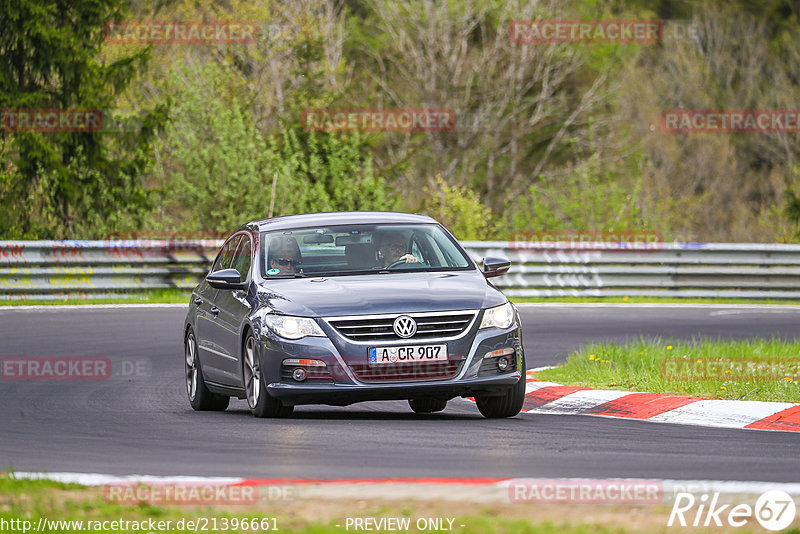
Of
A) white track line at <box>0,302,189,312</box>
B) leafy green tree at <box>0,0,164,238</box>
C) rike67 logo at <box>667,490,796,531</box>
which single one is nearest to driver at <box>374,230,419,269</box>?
rike67 logo at <box>667,490,796,531</box>

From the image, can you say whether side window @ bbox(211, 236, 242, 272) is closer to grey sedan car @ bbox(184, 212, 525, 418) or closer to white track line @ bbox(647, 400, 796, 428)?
grey sedan car @ bbox(184, 212, 525, 418)

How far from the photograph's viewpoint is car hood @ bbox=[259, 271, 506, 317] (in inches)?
414

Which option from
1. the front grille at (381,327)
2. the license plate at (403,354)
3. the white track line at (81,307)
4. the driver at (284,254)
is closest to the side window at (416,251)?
the driver at (284,254)

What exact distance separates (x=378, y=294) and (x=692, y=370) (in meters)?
3.89

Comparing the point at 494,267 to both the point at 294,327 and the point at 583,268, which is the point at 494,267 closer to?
the point at 294,327

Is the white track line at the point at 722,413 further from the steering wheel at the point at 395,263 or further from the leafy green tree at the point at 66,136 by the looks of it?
the leafy green tree at the point at 66,136

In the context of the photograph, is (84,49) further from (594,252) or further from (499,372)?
(499,372)

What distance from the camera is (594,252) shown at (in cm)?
2538

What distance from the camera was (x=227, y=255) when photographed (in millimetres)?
13156

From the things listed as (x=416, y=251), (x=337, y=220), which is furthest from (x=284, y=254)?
(x=416, y=251)

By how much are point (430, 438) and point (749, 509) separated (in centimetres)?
338

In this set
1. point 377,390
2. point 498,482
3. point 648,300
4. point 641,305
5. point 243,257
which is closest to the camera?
point 498,482

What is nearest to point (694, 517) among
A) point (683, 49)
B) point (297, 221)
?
point (297, 221)

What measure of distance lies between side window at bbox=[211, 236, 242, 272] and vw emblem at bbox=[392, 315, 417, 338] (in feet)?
Result: 9.20
